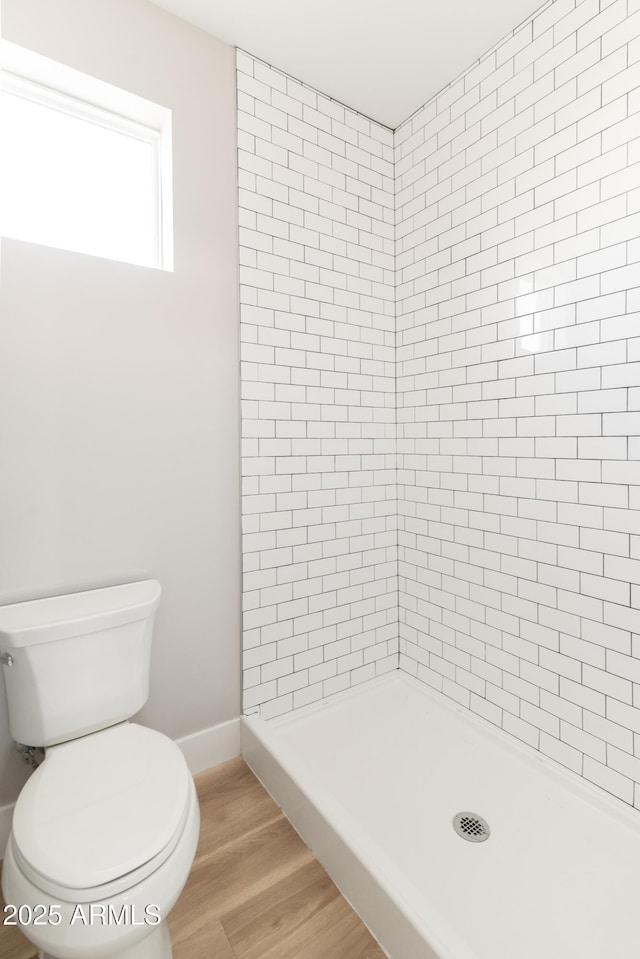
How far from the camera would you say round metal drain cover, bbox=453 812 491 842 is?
1348mm

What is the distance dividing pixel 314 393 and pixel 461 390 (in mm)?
613

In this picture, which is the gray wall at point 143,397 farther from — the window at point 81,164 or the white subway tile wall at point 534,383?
the white subway tile wall at point 534,383

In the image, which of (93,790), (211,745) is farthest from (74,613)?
(211,745)

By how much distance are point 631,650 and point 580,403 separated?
0.78 meters

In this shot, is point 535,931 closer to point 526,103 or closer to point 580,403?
point 580,403

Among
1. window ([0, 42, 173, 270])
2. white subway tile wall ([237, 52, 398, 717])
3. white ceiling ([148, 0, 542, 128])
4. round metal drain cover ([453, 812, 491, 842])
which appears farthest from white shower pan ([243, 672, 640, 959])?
white ceiling ([148, 0, 542, 128])

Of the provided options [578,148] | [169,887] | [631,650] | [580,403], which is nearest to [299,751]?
[169,887]

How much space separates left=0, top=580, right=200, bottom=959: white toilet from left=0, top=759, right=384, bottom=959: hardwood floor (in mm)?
109

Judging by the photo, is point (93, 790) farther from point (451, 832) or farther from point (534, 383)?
point (534, 383)

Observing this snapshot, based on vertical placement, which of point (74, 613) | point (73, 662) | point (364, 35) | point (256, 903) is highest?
point (364, 35)

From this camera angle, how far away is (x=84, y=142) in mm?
1605

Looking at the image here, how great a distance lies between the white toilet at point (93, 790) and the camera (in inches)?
33.4

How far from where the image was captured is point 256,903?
48.8 inches

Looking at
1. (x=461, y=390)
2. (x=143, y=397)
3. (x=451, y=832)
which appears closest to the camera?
(x=451, y=832)
